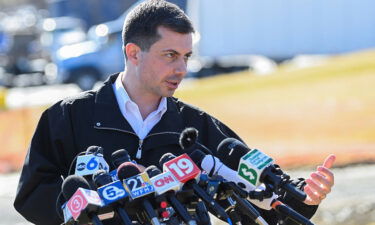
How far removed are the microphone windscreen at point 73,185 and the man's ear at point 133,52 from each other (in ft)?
3.18

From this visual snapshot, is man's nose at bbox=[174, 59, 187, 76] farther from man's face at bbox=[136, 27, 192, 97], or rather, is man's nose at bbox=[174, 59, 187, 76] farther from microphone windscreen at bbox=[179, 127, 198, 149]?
microphone windscreen at bbox=[179, 127, 198, 149]

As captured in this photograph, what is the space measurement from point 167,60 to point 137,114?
347mm

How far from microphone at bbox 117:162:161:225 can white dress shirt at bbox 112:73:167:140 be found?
2.70 ft

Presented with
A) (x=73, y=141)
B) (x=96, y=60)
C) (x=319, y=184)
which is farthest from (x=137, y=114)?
(x=96, y=60)

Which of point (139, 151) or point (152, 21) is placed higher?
point (152, 21)

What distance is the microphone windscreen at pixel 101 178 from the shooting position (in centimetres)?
353

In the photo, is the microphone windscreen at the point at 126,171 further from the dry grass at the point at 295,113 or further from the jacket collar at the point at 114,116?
the dry grass at the point at 295,113

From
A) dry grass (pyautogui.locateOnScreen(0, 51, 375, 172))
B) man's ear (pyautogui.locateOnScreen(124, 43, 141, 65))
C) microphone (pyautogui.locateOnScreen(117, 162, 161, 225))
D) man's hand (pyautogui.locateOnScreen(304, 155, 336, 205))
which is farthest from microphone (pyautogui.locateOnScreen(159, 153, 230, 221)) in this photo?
dry grass (pyautogui.locateOnScreen(0, 51, 375, 172))

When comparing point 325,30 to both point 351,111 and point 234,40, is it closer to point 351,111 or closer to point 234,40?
point 234,40

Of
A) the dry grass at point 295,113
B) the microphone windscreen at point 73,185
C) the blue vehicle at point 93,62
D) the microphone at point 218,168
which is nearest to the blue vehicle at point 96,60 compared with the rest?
the blue vehicle at point 93,62

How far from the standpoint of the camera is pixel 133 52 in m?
4.33

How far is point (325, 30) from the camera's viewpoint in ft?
96.3

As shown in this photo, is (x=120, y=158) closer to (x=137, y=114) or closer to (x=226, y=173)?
(x=226, y=173)

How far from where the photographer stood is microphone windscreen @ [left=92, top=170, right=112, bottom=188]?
3.53m
